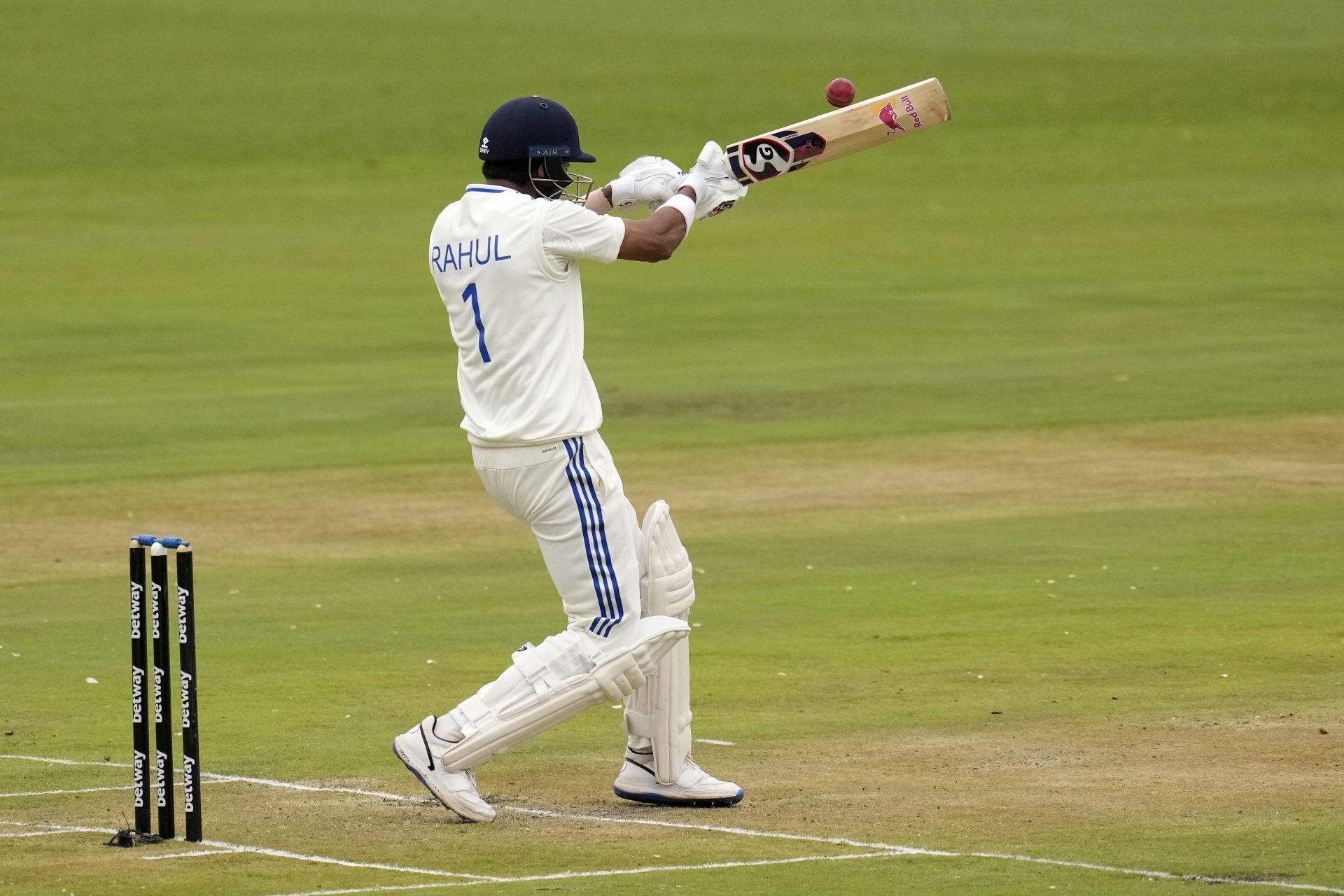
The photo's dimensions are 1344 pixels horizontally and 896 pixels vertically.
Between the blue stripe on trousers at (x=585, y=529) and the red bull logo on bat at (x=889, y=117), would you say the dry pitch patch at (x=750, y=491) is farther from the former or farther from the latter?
the blue stripe on trousers at (x=585, y=529)

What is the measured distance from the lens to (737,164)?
8.16 metres

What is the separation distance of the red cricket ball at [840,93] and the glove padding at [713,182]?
0.56m

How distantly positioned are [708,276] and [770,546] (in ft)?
53.7

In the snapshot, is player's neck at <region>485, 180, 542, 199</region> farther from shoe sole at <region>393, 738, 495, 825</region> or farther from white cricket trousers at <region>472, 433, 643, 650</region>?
shoe sole at <region>393, 738, 495, 825</region>

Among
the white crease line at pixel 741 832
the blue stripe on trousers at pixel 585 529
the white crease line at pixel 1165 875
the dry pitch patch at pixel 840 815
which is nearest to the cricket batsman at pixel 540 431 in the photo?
the blue stripe on trousers at pixel 585 529

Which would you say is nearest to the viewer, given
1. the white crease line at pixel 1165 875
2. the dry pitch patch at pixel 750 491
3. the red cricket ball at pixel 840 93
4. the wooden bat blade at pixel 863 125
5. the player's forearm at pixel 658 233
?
the white crease line at pixel 1165 875

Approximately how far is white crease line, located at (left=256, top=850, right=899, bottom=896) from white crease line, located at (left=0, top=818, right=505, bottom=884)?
5 cm

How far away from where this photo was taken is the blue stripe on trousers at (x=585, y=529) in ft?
24.0

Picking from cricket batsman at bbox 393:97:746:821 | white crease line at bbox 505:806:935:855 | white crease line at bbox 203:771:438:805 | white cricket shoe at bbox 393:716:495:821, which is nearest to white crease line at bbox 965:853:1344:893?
white crease line at bbox 505:806:935:855

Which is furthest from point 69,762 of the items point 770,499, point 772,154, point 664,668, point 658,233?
point 770,499

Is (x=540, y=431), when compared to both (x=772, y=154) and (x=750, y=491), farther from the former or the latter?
(x=750, y=491)

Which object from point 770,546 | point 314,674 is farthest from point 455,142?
point 314,674

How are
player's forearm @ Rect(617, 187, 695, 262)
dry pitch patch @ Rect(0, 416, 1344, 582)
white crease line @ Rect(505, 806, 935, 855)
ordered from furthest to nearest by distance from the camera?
1. dry pitch patch @ Rect(0, 416, 1344, 582)
2. player's forearm @ Rect(617, 187, 695, 262)
3. white crease line @ Rect(505, 806, 935, 855)

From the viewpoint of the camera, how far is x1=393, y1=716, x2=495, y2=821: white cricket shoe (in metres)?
7.37
